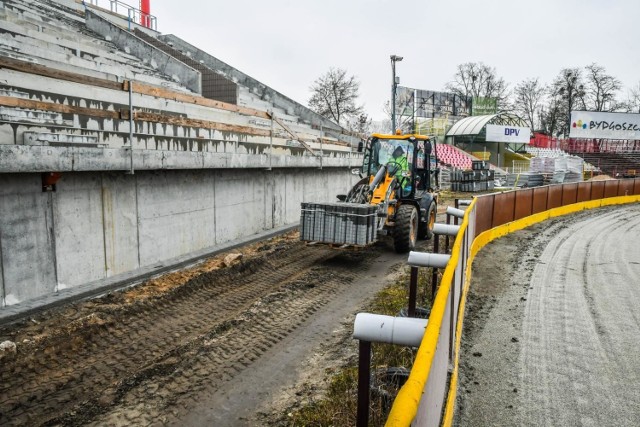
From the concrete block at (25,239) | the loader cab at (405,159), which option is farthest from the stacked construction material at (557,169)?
the concrete block at (25,239)

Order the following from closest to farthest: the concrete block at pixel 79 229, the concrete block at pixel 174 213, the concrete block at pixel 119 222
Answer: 1. the concrete block at pixel 79 229
2. the concrete block at pixel 119 222
3. the concrete block at pixel 174 213

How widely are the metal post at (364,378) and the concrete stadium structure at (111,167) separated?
5.66 m

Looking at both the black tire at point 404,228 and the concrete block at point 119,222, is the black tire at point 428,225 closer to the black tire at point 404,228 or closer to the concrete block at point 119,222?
the black tire at point 404,228

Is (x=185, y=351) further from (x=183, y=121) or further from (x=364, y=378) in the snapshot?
(x=183, y=121)

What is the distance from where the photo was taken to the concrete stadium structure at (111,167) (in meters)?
6.82

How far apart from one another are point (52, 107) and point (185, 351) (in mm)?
4798

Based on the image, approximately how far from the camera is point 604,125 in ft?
154

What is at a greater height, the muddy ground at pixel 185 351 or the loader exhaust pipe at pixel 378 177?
the loader exhaust pipe at pixel 378 177

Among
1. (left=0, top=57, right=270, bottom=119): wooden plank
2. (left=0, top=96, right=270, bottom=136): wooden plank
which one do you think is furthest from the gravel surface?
(left=0, top=57, right=270, bottom=119): wooden plank

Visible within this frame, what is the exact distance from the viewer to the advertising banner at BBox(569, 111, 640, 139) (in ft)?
152

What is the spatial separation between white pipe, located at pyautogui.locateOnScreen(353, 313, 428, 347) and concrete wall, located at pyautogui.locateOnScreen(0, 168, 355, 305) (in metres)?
5.81

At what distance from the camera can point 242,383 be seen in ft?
16.7

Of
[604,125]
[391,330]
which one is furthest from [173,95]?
[604,125]

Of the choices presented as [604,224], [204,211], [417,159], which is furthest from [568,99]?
[204,211]
